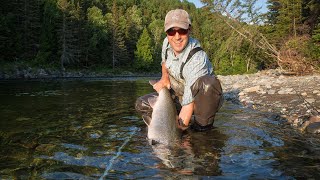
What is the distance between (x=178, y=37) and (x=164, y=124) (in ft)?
4.58

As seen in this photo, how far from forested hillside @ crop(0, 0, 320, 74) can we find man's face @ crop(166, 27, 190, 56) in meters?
17.1

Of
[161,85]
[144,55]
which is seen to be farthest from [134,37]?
[161,85]

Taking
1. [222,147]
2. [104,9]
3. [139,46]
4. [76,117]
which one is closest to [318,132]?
[222,147]

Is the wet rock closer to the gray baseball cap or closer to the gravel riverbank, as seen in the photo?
the gravel riverbank

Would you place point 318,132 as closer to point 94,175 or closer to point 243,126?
point 243,126

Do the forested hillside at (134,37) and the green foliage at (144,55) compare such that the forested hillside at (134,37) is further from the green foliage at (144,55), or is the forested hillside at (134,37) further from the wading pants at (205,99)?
the wading pants at (205,99)

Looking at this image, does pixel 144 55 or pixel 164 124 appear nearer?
pixel 164 124

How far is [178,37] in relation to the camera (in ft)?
16.5

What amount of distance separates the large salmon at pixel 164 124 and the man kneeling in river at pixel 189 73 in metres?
0.20

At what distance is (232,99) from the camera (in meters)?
11.7

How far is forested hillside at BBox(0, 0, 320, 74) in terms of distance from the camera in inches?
1022

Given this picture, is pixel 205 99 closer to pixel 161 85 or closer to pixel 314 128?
pixel 161 85

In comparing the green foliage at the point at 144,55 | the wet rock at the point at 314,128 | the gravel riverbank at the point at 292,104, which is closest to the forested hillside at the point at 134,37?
the green foliage at the point at 144,55

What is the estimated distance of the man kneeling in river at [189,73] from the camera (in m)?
4.92
